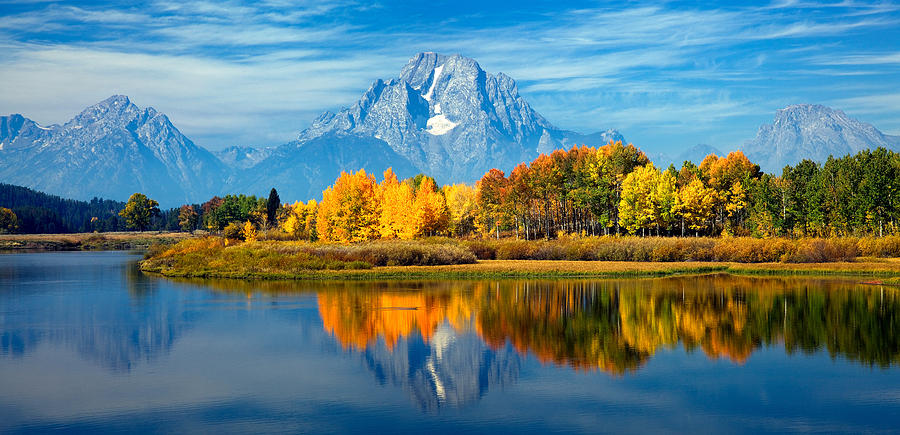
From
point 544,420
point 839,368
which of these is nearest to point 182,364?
point 544,420

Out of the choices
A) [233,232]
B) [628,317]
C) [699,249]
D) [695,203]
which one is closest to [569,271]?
[699,249]

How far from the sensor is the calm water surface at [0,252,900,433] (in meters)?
19.9

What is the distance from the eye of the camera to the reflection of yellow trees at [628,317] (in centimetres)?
2920

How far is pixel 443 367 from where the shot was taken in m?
26.0

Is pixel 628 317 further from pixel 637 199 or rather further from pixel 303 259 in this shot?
pixel 637 199

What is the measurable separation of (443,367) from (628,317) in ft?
46.7

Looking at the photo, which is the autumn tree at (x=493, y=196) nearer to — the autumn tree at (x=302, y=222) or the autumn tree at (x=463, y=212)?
the autumn tree at (x=463, y=212)

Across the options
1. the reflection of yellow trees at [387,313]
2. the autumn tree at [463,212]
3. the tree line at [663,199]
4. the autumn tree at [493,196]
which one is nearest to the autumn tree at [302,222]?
the tree line at [663,199]

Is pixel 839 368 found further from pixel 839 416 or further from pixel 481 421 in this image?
pixel 481 421

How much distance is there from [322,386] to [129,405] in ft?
19.0

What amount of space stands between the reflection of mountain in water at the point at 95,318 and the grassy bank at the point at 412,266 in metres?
8.28

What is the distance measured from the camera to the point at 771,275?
2466 inches

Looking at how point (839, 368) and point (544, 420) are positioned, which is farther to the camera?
point (839, 368)

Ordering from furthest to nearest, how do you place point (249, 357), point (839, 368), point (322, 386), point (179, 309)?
1. point (179, 309)
2. point (249, 357)
3. point (839, 368)
4. point (322, 386)
